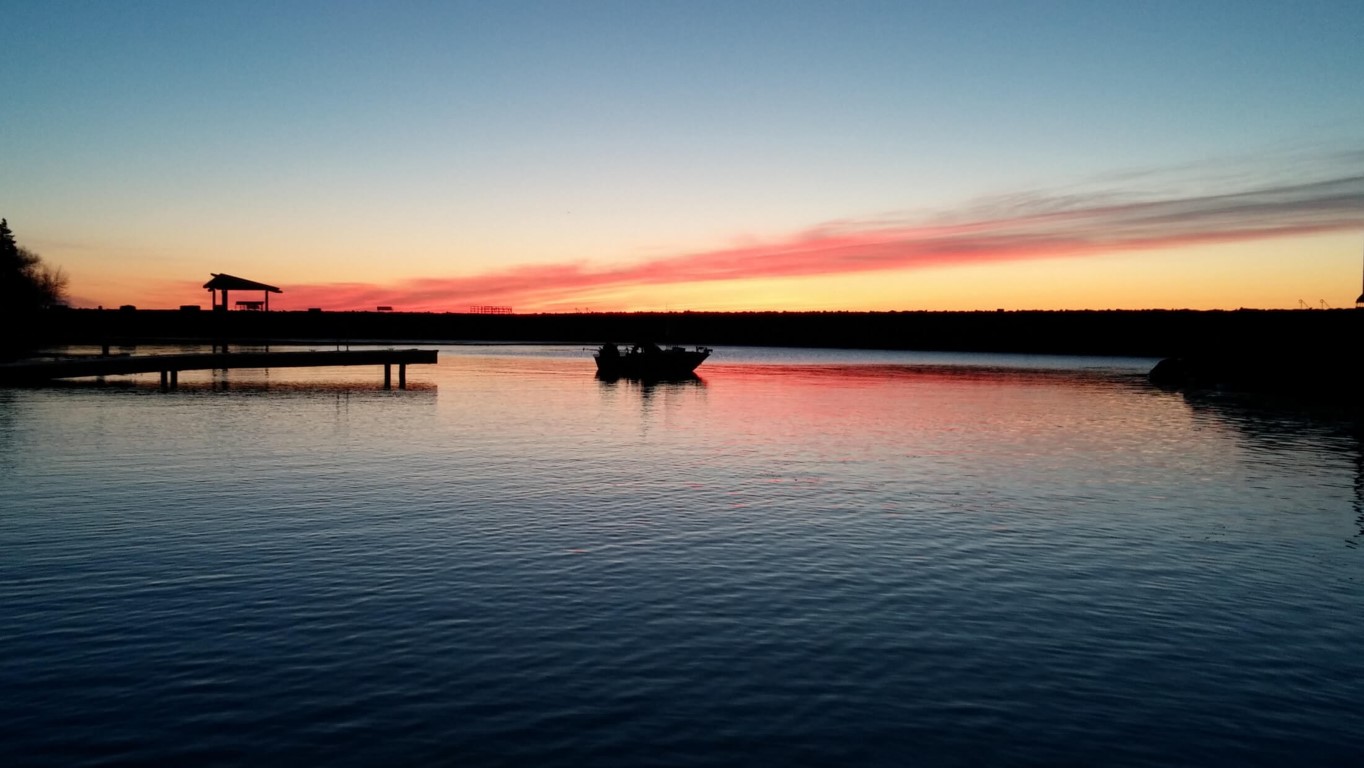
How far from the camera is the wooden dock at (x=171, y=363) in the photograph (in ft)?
169

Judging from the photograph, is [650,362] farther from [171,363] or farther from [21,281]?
[21,281]

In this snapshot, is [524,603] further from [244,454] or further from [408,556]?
[244,454]

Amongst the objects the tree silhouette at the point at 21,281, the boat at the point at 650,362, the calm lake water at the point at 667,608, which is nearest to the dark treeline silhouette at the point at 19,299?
the tree silhouette at the point at 21,281

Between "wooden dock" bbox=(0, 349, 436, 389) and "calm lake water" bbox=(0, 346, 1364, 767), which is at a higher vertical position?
"wooden dock" bbox=(0, 349, 436, 389)

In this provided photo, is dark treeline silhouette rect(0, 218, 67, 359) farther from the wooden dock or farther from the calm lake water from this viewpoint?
the calm lake water

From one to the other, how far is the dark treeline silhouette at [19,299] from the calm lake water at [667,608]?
8299 cm

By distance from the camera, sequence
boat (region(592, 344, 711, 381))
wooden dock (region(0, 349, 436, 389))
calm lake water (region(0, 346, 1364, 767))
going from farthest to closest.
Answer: boat (region(592, 344, 711, 381)), wooden dock (region(0, 349, 436, 389)), calm lake water (region(0, 346, 1364, 767))

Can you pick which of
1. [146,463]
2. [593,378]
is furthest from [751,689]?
[593,378]

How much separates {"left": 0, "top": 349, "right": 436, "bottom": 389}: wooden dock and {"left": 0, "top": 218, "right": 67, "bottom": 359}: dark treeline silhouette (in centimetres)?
3791

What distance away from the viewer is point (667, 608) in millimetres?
13664

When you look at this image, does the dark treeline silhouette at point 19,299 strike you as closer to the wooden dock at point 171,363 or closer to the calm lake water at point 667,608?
the wooden dock at point 171,363

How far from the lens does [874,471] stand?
95.3 ft

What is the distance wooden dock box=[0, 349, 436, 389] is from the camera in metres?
51.4

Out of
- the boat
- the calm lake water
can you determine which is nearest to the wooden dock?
the boat
